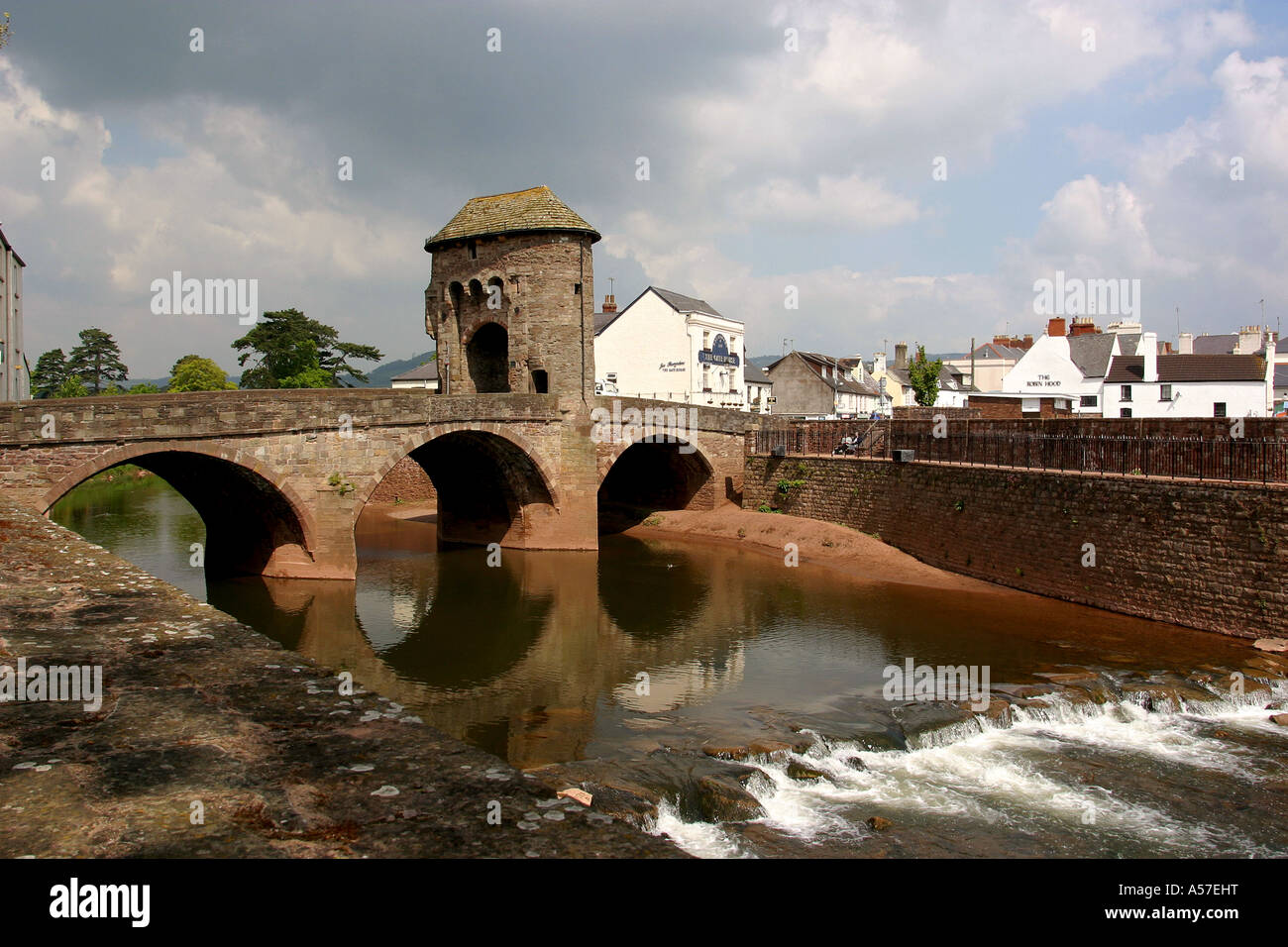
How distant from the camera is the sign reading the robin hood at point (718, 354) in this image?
49.6 meters

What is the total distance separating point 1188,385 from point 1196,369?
1030 millimetres

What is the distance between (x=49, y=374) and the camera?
8312cm

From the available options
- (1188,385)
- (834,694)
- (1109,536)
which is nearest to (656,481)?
(1109,536)

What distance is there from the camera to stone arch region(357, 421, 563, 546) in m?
29.2

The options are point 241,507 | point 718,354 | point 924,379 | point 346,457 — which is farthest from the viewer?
point 924,379

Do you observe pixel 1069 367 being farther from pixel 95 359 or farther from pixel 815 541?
pixel 95 359

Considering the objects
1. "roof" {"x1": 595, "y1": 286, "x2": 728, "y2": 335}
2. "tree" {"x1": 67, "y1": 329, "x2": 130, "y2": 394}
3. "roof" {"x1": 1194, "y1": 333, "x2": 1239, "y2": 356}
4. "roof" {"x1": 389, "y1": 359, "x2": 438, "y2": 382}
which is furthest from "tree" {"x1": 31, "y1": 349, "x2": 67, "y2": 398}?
"roof" {"x1": 1194, "y1": 333, "x2": 1239, "y2": 356}

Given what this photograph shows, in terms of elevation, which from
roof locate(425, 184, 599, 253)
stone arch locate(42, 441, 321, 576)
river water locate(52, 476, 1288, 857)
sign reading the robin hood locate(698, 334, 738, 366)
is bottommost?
river water locate(52, 476, 1288, 857)

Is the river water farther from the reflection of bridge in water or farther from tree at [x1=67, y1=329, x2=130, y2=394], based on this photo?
tree at [x1=67, y1=329, x2=130, y2=394]

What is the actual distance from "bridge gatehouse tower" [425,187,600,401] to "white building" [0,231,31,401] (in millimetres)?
17253

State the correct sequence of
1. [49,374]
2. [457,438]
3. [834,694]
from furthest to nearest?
[49,374], [457,438], [834,694]

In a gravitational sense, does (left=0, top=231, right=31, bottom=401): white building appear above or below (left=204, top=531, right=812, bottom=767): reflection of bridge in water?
above

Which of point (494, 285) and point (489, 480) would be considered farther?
point (489, 480)
